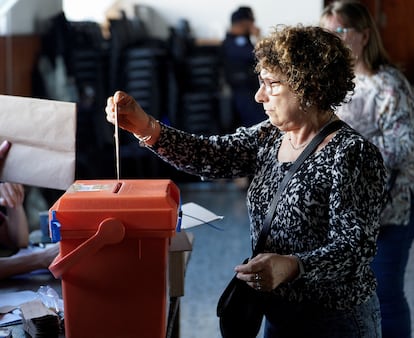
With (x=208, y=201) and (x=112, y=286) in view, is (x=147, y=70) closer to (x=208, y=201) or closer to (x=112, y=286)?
(x=208, y=201)

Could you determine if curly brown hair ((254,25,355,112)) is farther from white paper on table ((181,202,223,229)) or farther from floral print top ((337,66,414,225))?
floral print top ((337,66,414,225))

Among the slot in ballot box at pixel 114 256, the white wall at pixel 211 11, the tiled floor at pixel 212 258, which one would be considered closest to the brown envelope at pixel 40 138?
the slot in ballot box at pixel 114 256

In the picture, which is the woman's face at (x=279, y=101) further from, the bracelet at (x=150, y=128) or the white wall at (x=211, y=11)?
the white wall at (x=211, y=11)

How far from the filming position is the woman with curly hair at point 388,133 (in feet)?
8.54

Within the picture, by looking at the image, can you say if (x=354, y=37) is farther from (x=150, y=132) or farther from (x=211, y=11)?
(x=211, y=11)

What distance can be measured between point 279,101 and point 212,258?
2.98 m

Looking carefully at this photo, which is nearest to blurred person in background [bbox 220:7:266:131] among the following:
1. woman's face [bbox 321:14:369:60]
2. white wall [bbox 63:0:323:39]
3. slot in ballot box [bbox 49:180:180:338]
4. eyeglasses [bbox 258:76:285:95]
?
white wall [bbox 63:0:323:39]

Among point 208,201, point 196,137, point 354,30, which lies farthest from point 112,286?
point 208,201

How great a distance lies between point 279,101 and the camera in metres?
1.75

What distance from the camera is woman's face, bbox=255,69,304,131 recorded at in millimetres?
1737

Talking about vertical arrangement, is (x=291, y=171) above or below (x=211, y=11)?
below

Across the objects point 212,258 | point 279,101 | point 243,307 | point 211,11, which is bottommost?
point 212,258

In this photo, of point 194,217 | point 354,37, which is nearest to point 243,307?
point 194,217

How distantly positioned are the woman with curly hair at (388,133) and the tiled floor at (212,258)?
1.09 meters
